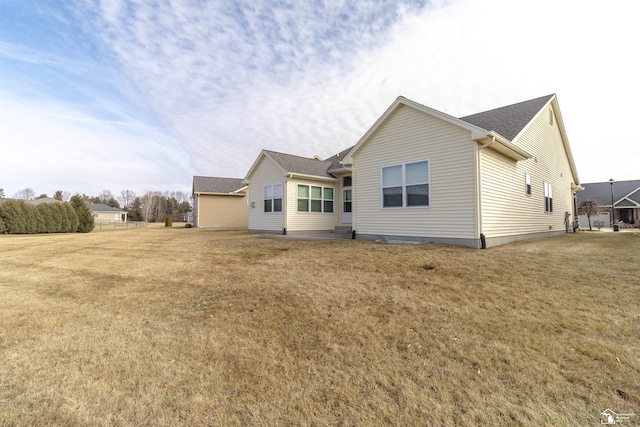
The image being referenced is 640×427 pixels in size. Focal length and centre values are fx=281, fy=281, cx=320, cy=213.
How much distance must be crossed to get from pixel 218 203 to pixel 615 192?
149 feet

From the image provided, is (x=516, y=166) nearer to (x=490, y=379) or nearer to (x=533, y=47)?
(x=533, y=47)

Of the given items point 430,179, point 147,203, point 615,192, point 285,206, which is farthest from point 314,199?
point 147,203

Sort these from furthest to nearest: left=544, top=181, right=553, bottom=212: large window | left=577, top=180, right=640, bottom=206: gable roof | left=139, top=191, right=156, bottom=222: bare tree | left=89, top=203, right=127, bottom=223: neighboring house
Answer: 1. left=139, top=191, right=156, bottom=222: bare tree
2. left=89, top=203, right=127, bottom=223: neighboring house
3. left=577, top=180, right=640, bottom=206: gable roof
4. left=544, top=181, right=553, bottom=212: large window

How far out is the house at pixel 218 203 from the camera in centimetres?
2648

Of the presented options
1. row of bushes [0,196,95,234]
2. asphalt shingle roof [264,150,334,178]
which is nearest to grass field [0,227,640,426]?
asphalt shingle roof [264,150,334,178]

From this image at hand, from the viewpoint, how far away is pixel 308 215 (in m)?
16.0

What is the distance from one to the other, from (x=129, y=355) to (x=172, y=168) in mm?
30870

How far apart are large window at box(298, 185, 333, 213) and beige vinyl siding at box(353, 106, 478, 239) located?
4680 mm

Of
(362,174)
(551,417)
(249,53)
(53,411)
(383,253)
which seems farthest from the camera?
(249,53)

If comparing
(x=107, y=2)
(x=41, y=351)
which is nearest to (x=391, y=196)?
(x=41, y=351)

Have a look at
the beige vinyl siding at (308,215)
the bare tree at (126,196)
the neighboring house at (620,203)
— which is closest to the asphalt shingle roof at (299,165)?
the beige vinyl siding at (308,215)

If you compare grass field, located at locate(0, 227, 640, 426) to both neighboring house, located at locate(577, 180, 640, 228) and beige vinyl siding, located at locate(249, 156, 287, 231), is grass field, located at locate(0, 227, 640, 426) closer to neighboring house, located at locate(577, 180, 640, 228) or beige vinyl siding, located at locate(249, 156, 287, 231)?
beige vinyl siding, located at locate(249, 156, 287, 231)

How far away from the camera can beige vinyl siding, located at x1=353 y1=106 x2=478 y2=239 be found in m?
8.80

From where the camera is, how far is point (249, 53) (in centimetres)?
1263
